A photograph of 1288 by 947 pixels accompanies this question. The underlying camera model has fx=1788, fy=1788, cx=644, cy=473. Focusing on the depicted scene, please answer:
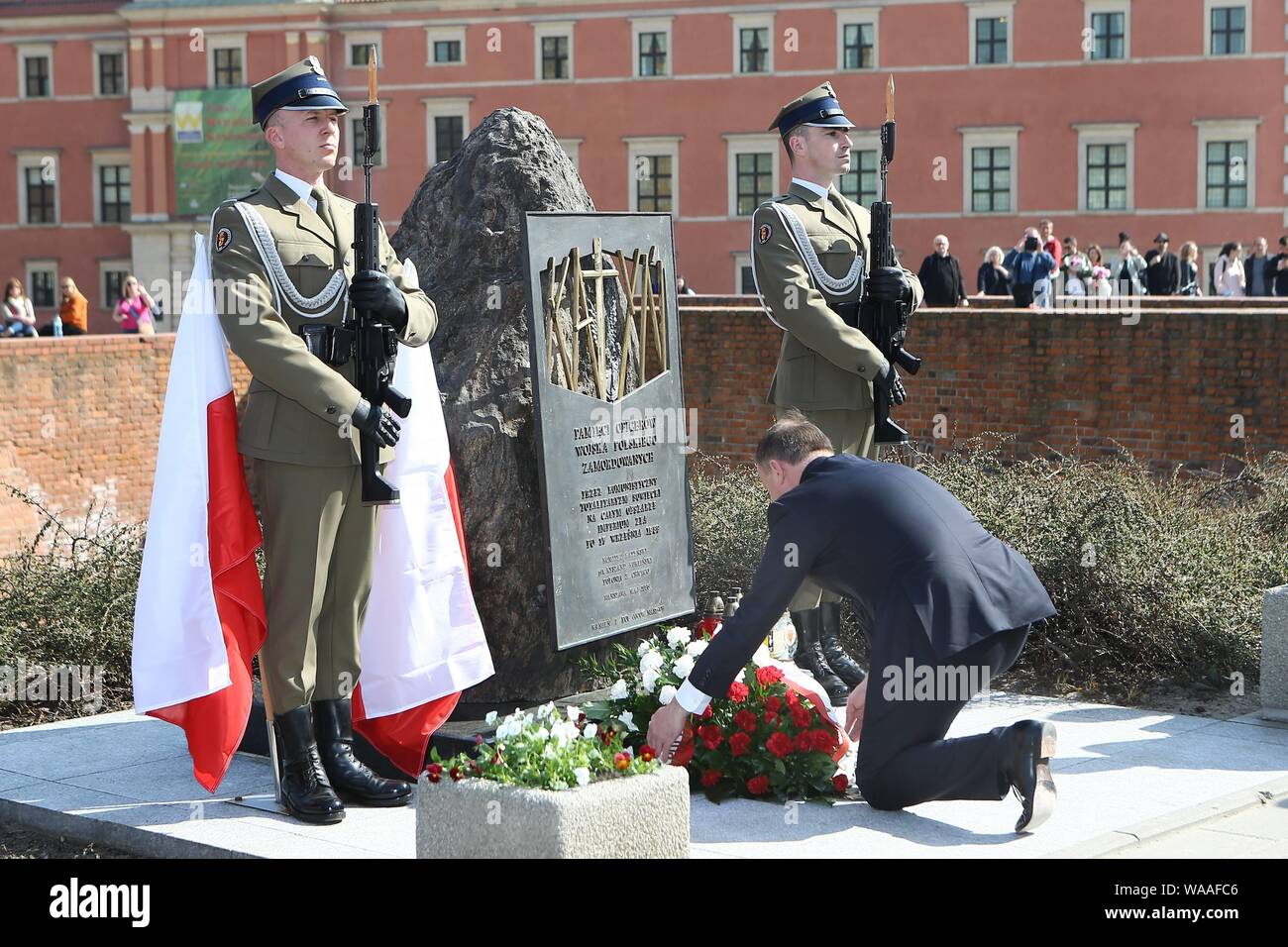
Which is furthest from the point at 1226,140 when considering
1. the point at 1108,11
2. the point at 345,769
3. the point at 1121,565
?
the point at 345,769

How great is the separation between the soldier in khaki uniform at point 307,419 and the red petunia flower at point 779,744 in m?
1.15

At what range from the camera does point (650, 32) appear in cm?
4650

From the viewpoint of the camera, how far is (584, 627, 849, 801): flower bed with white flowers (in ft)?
18.3

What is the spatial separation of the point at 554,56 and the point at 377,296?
43.5 meters

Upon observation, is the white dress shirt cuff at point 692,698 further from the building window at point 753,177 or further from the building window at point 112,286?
the building window at point 112,286

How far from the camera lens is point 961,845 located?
5035mm

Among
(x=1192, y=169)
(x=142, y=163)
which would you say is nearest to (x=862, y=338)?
(x=1192, y=169)

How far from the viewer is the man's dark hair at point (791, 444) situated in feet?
17.4

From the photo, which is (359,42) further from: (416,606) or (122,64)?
(416,606)

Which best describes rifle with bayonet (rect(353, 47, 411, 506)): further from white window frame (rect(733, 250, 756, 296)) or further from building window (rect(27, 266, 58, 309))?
building window (rect(27, 266, 58, 309))

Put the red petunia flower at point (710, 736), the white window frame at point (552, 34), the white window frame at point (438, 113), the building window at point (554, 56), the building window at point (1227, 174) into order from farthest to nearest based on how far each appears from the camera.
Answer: the white window frame at point (438, 113), the building window at point (554, 56), the white window frame at point (552, 34), the building window at point (1227, 174), the red petunia flower at point (710, 736)

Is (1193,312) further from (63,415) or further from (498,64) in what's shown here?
(498,64)

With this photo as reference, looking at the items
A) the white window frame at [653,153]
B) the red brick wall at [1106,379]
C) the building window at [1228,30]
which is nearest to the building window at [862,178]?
the white window frame at [653,153]

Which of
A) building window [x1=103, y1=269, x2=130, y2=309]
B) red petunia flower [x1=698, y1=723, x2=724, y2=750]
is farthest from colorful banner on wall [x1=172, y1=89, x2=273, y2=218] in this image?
red petunia flower [x1=698, y1=723, x2=724, y2=750]
